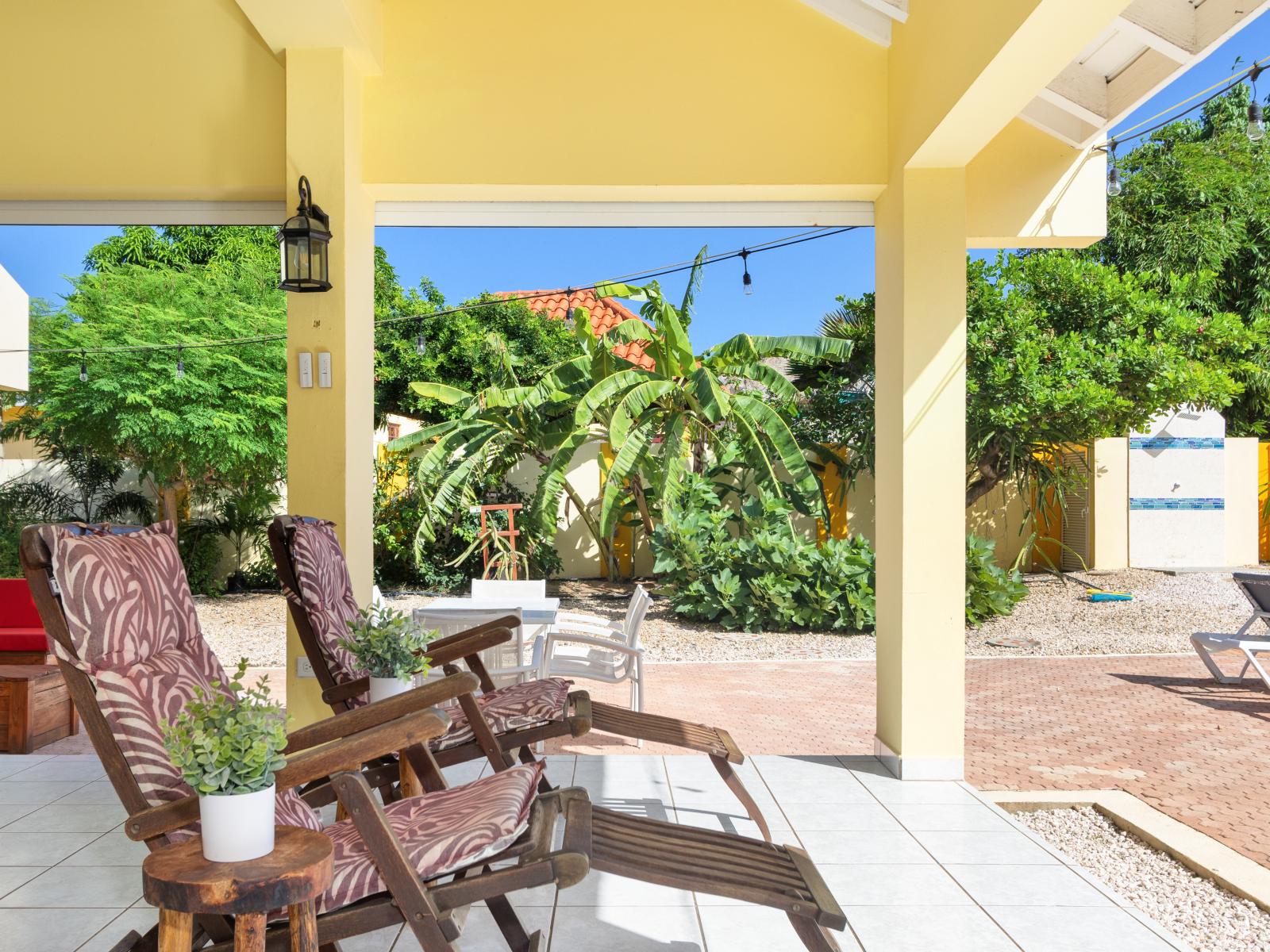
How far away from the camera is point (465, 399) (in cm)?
1155

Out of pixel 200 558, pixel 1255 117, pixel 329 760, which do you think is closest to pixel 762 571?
pixel 1255 117

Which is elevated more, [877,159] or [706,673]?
[877,159]

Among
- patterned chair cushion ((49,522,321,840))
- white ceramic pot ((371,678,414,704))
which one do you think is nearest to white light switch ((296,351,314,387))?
→ white ceramic pot ((371,678,414,704))

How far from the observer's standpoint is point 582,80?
4.49 metres

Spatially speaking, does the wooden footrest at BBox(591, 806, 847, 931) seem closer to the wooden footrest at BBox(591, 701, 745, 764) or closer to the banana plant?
the wooden footrest at BBox(591, 701, 745, 764)

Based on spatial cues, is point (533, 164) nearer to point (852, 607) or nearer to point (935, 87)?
point (935, 87)

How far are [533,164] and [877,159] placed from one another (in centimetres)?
161

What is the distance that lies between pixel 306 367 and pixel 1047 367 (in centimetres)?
928

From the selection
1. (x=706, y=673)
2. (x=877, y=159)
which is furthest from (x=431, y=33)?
(x=706, y=673)

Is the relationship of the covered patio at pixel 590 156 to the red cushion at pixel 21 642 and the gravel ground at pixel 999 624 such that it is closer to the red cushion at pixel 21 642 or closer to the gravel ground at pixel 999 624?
the red cushion at pixel 21 642

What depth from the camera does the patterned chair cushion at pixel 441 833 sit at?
200 cm

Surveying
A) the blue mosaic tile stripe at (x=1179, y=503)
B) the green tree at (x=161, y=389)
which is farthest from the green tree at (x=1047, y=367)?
the green tree at (x=161, y=389)

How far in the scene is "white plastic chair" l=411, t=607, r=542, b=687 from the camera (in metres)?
5.19

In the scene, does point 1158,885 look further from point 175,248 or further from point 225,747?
point 175,248
